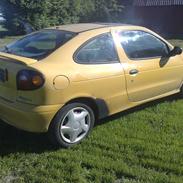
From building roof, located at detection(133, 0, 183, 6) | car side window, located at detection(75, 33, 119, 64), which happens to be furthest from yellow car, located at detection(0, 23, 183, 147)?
building roof, located at detection(133, 0, 183, 6)

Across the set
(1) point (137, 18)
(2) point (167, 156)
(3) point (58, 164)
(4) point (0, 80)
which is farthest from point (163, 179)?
(1) point (137, 18)

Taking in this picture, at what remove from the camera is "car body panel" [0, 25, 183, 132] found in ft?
16.0

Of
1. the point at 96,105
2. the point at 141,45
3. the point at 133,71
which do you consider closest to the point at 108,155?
the point at 96,105

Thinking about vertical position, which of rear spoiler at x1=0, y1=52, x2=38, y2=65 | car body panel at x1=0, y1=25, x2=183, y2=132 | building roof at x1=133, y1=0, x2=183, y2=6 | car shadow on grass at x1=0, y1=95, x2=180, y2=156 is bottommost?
building roof at x1=133, y1=0, x2=183, y2=6

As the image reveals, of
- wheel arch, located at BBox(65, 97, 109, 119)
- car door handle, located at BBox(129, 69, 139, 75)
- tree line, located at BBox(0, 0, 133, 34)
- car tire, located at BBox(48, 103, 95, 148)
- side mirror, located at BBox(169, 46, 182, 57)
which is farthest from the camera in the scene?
tree line, located at BBox(0, 0, 133, 34)

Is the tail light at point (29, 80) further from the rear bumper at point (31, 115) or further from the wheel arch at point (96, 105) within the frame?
the wheel arch at point (96, 105)

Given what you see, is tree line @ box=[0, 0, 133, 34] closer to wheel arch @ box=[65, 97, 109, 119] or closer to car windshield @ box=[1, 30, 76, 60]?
car windshield @ box=[1, 30, 76, 60]

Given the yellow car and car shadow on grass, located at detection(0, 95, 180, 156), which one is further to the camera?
car shadow on grass, located at detection(0, 95, 180, 156)

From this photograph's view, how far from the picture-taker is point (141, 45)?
6.20 meters

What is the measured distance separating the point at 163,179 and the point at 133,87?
1.88 m

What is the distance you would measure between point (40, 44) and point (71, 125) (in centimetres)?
125

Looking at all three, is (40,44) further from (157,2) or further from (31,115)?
(157,2)

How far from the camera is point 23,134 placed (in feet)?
18.8

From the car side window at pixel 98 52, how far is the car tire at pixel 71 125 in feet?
2.06
